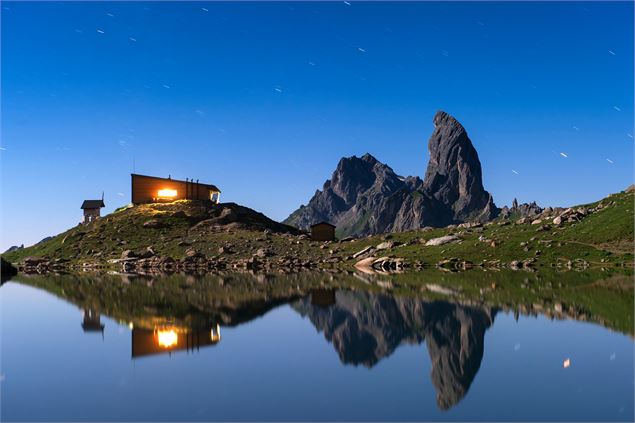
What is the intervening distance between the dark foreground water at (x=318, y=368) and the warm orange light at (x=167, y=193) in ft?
434

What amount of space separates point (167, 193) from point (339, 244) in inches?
2774

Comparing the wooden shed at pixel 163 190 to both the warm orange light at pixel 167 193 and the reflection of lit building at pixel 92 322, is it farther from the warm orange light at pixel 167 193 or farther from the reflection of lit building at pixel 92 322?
the reflection of lit building at pixel 92 322

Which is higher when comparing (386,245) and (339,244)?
(339,244)

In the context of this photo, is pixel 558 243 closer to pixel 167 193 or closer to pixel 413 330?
pixel 413 330

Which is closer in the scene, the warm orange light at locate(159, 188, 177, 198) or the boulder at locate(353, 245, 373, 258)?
the boulder at locate(353, 245, 373, 258)

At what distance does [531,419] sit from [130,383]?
39.8 feet

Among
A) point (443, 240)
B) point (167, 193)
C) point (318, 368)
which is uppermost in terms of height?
point (167, 193)

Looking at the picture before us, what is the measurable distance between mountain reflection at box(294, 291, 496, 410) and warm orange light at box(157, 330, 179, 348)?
7.36 meters

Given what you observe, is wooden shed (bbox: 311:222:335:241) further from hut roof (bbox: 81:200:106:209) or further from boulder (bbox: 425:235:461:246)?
hut roof (bbox: 81:200:106:209)

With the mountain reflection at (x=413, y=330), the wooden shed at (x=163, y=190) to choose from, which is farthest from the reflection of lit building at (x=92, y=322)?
the wooden shed at (x=163, y=190)

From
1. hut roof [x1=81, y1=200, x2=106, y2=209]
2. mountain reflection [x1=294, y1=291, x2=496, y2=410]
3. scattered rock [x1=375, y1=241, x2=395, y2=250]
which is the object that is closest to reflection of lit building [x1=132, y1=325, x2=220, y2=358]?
mountain reflection [x1=294, y1=291, x2=496, y2=410]

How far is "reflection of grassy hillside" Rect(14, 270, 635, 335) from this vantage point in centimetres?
3300

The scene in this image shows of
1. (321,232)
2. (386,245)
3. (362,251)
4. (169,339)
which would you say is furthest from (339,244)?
(169,339)

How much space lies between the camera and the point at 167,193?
162125 millimetres
